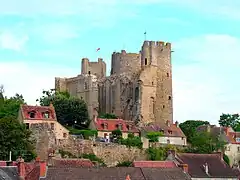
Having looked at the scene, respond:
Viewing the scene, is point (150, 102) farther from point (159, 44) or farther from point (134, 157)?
point (134, 157)

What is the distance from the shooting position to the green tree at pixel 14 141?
217ft

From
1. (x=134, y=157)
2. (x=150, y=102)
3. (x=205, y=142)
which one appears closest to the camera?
(x=134, y=157)

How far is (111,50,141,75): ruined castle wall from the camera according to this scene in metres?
97.8

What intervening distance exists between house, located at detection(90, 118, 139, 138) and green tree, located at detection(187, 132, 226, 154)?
7858 millimetres

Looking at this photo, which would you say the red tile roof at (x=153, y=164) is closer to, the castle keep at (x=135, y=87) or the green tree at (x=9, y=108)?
the green tree at (x=9, y=108)

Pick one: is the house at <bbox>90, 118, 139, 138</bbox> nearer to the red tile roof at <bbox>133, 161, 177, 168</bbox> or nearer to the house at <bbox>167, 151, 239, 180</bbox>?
the house at <bbox>167, 151, 239, 180</bbox>

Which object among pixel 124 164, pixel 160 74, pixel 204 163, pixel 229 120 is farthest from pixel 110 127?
pixel 229 120

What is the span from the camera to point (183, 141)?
89.4 meters

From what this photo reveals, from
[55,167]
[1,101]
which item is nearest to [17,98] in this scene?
[1,101]

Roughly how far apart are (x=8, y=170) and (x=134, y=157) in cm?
2943

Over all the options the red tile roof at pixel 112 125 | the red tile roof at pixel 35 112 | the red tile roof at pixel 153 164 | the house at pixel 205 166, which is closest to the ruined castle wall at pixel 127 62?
the red tile roof at pixel 112 125

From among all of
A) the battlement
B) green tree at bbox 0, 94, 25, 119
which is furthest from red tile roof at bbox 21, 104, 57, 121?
the battlement

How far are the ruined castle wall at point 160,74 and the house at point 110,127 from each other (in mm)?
10756

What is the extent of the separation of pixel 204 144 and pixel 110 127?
12543mm
